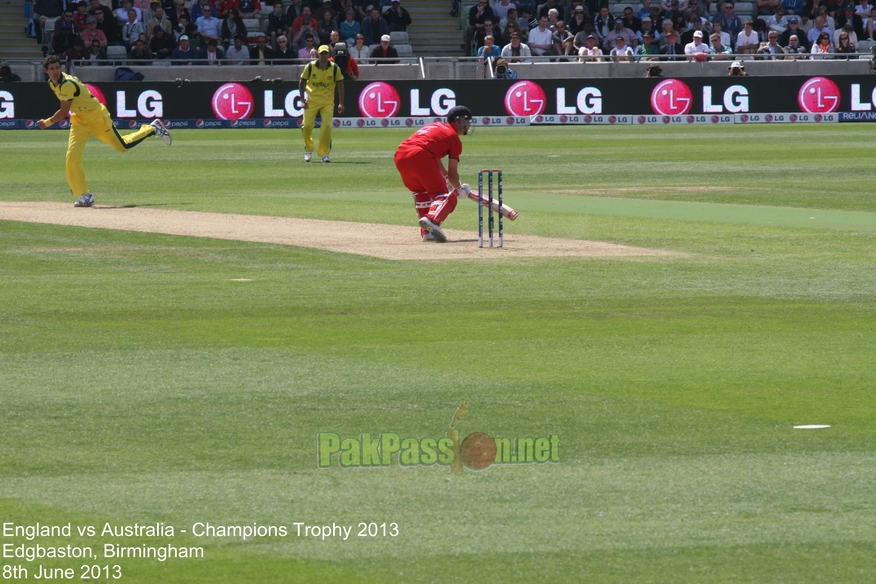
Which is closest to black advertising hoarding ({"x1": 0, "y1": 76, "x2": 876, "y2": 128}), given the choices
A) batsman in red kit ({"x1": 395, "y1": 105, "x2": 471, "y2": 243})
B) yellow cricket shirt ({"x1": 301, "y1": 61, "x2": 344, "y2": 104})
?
yellow cricket shirt ({"x1": 301, "y1": 61, "x2": 344, "y2": 104})

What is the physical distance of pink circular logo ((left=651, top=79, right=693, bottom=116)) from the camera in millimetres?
35281

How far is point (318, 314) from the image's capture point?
10727mm

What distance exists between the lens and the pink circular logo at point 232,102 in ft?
112

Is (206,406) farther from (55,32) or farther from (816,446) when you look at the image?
(55,32)

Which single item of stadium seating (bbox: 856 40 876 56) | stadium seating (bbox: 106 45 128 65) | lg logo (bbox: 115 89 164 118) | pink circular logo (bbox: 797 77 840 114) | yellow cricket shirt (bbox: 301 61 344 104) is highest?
stadium seating (bbox: 106 45 128 65)

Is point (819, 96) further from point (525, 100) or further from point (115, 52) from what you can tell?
point (115, 52)

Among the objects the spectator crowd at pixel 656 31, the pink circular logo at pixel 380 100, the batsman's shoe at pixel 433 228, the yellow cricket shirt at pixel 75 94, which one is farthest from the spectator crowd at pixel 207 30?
the batsman's shoe at pixel 433 228

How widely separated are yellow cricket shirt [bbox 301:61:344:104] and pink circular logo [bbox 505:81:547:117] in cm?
950

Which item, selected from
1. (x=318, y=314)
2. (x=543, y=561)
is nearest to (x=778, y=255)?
(x=318, y=314)

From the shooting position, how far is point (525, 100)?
35188mm

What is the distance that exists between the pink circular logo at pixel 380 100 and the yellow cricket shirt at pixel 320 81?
28.1 feet

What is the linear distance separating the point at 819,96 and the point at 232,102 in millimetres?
15237

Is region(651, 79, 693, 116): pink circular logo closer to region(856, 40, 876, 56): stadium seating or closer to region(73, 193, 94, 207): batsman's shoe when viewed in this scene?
region(856, 40, 876, 56): stadium seating

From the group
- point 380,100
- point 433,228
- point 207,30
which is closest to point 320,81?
point 380,100
